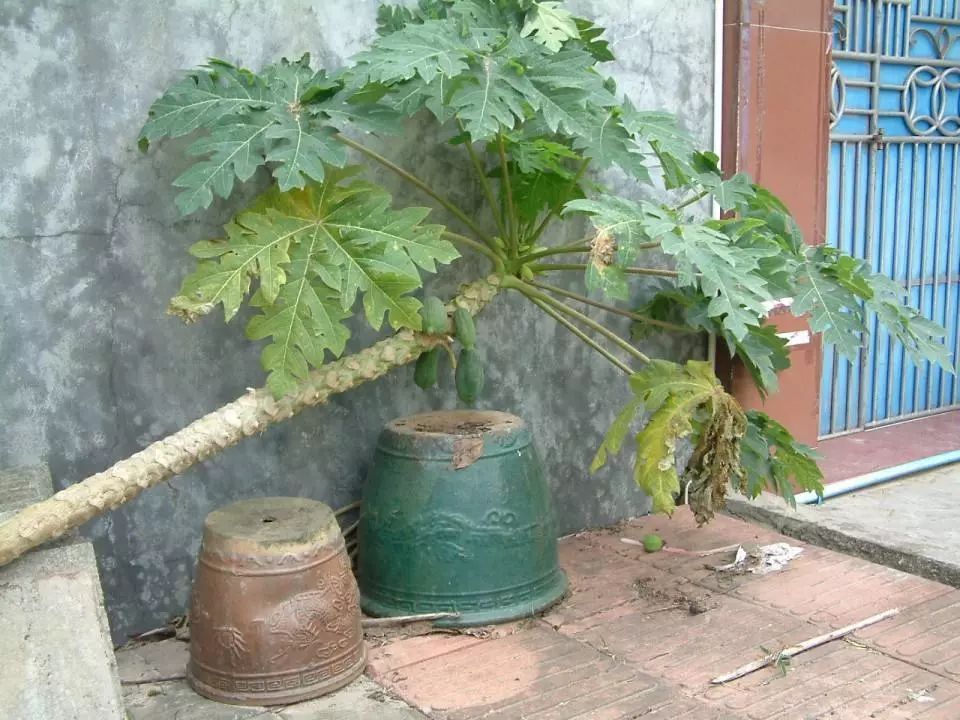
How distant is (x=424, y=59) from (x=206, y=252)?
2.98 feet

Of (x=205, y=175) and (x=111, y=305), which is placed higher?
(x=205, y=175)

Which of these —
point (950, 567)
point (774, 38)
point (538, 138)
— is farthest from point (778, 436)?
point (774, 38)

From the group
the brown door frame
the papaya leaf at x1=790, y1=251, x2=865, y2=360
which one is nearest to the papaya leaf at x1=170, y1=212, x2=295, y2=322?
the papaya leaf at x1=790, y1=251, x2=865, y2=360

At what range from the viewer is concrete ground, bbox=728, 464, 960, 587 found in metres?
4.23

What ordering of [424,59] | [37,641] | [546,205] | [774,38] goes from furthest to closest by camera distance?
1. [774,38]
2. [546,205]
3. [424,59]
4. [37,641]

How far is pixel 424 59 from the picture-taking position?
313 cm

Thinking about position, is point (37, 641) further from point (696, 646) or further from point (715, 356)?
point (715, 356)

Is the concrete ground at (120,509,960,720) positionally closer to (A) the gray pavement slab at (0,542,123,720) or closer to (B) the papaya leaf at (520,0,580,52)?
(A) the gray pavement slab at (0,542,123,720)

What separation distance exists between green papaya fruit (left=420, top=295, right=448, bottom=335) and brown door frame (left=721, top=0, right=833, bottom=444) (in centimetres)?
175

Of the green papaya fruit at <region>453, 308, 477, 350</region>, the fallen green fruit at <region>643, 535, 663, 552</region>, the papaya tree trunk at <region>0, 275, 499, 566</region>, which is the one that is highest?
the green papaya fruit at <region>453, 308, 477, 350</region>

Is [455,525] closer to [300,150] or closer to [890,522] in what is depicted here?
[300,150]

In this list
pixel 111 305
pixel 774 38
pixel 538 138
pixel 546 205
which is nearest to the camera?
pixel 111 305

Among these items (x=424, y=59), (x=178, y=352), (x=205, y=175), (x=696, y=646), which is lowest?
(x=696, y=646)

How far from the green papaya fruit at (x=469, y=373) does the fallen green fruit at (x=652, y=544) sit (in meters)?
1.12
